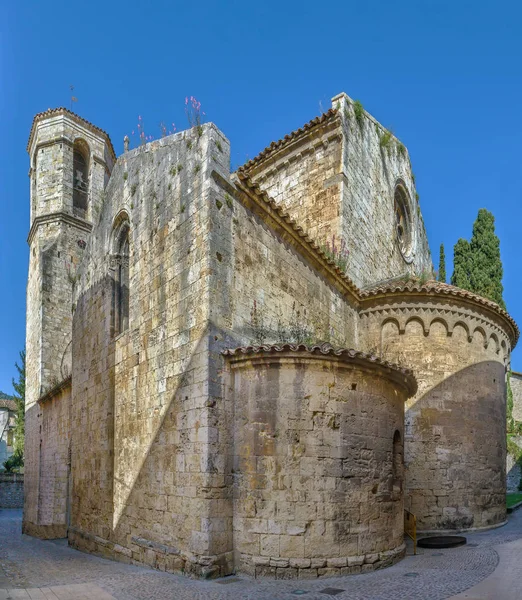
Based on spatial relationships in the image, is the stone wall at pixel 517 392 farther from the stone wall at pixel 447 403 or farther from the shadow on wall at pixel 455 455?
the shadow on wall at pixel 455 455

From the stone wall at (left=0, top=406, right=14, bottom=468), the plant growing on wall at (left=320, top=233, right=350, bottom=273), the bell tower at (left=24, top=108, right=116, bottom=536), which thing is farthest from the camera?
the stone wall at (left=0, top=406, right=14, bottom=468)

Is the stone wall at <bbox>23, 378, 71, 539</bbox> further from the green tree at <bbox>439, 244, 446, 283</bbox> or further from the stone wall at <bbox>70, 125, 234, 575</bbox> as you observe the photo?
the green tree at <bbox>439, 244, 446, 283</bbox>

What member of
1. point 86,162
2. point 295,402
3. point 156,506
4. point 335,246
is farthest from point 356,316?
point 86,162

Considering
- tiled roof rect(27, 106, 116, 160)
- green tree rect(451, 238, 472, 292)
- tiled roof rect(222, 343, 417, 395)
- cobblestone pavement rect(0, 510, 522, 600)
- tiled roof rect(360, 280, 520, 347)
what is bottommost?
cobblestone pavement rect(0, 510, 522, 600)

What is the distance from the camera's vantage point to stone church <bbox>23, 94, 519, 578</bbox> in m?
7.73

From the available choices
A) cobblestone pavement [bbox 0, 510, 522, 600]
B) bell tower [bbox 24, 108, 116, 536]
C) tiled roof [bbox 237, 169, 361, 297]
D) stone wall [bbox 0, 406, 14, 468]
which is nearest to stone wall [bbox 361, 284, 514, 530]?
tiled roof [bbox 237, 169, 361, 297]

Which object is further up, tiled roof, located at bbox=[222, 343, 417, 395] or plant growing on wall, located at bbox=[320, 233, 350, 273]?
plant growing on wall, located at bbox=[320, 233, 350, 273]

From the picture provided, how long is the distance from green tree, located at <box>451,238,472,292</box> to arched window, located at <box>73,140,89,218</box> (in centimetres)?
1559

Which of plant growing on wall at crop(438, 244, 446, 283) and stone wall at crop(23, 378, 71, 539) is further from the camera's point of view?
plant growing on wall at crop(438, 244, 446, 283)

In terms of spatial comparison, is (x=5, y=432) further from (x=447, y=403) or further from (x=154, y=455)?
(x=447, y=403)

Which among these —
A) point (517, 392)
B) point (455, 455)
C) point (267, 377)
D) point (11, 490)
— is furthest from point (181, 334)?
point (517, 392)

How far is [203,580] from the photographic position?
23.9 ft

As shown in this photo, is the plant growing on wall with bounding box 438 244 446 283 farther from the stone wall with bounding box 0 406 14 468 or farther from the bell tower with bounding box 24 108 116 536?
the stone wall with bounding box 0 406 14 468

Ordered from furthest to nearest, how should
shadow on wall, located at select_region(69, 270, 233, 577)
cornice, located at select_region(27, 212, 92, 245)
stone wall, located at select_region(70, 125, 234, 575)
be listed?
cornice, located at select_region(27, 212, 92, 245)
stone wall, located at select_region(70, 125, 234, 575)
shadow on wall, located at select_region(69, 270, 233, 577)
